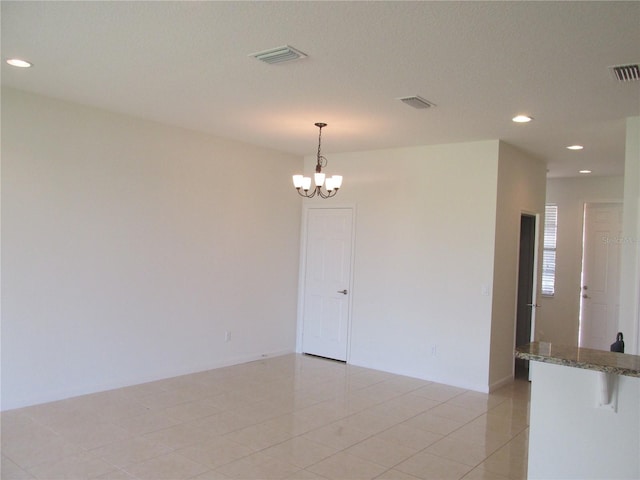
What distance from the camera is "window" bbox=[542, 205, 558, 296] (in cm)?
788

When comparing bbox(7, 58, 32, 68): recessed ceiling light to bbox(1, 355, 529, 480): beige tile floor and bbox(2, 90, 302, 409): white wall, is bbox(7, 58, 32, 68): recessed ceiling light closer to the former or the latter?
bbox(2, 90, 302, 409): white wall

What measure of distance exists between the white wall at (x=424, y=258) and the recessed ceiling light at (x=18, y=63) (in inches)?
152

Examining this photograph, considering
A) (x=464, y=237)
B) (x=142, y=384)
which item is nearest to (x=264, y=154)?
(x=464, y=237)

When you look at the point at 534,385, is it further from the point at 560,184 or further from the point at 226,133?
the point at 560,184

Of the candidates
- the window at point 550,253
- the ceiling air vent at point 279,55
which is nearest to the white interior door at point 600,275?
the window at point 550,253

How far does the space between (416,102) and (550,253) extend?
16.7 feet

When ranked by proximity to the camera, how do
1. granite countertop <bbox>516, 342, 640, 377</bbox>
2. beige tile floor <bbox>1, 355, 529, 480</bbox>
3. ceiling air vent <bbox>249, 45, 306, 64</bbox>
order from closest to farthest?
1. granite countertop <bbox>516, 342, 640, 377</bbox>
2. ceiling air vent <bbox>249, 45, 306, 64</bbox>
3. beige tile floor <bbox>1, 355, 529, 480</bbox>

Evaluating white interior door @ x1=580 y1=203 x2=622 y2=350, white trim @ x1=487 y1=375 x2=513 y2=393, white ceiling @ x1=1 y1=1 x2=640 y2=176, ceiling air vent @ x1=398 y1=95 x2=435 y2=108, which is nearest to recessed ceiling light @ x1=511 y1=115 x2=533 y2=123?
white ceiling @ x1=1 y1=1 x2=640 y2=176

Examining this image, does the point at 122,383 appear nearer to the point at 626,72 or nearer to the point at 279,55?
the point at 279,55

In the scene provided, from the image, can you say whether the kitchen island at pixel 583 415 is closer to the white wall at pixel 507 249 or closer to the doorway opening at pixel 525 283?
the white wall at pixel 507 249

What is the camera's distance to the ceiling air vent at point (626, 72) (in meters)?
3.04

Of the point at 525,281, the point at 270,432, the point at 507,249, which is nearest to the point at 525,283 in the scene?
the point at 525,281

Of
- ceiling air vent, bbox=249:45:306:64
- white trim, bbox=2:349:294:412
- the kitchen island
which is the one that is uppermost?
ceiling air vent, bbox=249:45:306:64

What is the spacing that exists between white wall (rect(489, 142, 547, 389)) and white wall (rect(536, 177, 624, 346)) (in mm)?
1995
